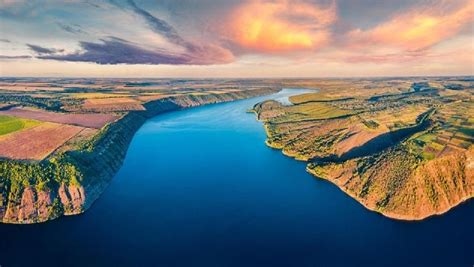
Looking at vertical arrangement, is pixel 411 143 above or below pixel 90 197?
above

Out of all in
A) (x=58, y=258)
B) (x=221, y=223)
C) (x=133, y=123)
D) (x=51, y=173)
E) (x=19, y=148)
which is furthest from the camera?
(x=133, y=123)

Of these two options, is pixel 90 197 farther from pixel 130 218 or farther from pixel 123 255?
pixel 123 255

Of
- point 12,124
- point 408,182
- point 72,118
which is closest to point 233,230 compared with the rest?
point 408,182

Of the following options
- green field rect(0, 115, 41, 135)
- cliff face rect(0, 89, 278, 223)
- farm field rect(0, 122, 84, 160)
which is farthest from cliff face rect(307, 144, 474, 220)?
green field rect(0, 115, 41, 135)

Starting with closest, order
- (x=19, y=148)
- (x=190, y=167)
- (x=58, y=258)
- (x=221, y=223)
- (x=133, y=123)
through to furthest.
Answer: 1. (x=58, y=258)
2. (x=221, y=223)
3. (x=19, y=148)
4. (x=190, y=167)
5. (x=133, y=123)

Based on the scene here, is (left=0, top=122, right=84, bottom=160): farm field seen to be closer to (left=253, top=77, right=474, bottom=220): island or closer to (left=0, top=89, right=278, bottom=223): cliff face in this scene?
(left=0, top=89, right=278, bottom=223): cliff face

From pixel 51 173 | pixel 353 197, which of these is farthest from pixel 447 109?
pixel 51 173

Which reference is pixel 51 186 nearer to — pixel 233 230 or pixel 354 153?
pixel 233 230
